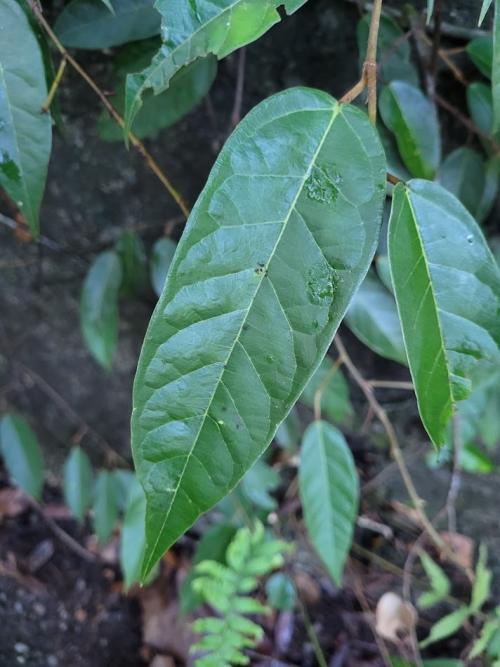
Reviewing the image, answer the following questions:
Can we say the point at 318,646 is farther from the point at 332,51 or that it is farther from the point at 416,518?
the point at 332,51

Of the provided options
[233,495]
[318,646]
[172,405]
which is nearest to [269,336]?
[172,405]

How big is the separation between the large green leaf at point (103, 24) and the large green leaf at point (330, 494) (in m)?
0.64

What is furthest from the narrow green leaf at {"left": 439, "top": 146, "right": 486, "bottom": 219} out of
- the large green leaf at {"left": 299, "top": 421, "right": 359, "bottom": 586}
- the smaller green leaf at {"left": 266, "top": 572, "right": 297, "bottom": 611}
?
the smaller green leaf at {"left": 266, "top": 572, "right": 297, "bottom": 611}

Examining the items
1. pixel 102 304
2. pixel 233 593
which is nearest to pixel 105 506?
pixel 233 593

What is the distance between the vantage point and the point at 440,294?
1.58 feet

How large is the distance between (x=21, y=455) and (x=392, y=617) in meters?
0.87

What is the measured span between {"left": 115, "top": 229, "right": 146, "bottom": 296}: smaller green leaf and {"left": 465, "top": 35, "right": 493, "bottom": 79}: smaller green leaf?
599 millimetres

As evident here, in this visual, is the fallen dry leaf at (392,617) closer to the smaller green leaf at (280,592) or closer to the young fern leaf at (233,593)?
the smaller green leaf at (280,592)

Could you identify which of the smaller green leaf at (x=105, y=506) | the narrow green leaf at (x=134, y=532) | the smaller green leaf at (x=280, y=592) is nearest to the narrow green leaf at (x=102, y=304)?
the narrow green leaf at (x=134, y=532)

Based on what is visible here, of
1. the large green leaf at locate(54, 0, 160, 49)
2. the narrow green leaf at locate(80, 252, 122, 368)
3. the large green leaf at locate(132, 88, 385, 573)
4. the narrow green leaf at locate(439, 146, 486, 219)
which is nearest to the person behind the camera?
the large green leaf at locate(132, 88, 385, 573)

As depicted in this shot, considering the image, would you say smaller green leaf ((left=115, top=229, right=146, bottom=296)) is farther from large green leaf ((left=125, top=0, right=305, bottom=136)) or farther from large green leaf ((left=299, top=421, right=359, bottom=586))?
large green leaf ((left=125, top=0, right=305, bottom=136))

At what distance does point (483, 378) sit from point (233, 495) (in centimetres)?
53

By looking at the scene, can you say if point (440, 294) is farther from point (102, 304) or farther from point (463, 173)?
point (102, 304)

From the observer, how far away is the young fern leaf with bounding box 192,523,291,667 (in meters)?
0.95
